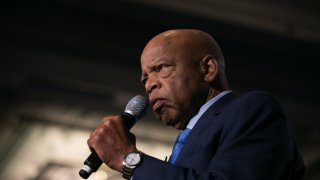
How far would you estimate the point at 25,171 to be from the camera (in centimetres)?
482

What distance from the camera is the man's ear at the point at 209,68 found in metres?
1.75

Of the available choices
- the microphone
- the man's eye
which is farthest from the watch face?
the man's eye

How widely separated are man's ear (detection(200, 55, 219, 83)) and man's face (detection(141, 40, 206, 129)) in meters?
0.02

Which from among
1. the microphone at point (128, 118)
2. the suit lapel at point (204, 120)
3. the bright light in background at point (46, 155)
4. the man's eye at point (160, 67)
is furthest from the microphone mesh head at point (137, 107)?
the bright light in background at point (46, 155)

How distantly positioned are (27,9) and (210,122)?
9.75 ft

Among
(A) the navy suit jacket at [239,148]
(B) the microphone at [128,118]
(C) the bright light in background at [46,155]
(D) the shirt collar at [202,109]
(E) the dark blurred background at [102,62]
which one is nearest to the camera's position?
(A) the navy suit jacket at [239,148]

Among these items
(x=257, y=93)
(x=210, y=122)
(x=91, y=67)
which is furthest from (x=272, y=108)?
(x=91, y=67)

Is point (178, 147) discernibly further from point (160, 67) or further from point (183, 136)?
point (160, 67)

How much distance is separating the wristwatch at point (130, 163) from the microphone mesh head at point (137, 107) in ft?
0.99

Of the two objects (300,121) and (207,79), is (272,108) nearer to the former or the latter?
(207,79)

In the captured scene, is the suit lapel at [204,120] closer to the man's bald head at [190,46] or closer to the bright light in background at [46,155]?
the man's bald head at [190,46]

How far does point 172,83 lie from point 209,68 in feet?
0.56

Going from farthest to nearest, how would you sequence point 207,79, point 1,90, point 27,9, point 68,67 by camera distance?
point 1,90 → point 68,67 → point 27,9 → point 207,79

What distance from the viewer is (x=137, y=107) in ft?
5.36
